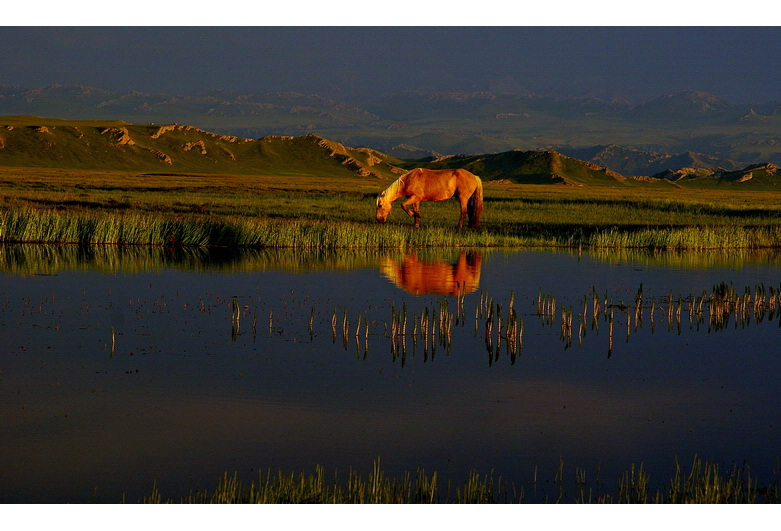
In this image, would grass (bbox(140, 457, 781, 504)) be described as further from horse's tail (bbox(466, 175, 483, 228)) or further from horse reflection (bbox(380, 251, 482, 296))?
horse's tail (bbox(466, 175, 483, 228))

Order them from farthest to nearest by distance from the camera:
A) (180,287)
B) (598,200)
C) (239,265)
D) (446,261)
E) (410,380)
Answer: (598,200) → (446,261) → (239,265) → (180,287) → (410,380)

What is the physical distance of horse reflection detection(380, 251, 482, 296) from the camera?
77.8 feet

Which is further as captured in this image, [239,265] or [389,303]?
[239,265]

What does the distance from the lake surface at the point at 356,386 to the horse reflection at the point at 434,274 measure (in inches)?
8.7

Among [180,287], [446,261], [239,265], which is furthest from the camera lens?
[446,261]

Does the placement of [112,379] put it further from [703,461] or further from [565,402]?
[703,461]

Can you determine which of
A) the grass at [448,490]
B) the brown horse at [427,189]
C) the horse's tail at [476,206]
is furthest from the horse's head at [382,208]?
the grass at [448,490]

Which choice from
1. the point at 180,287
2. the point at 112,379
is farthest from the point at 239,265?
the point at 112,379

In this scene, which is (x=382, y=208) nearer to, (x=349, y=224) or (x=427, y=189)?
(x=427, y=189)

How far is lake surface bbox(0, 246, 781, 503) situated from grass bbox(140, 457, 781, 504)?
0.15 metres

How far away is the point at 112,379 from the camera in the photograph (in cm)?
1347

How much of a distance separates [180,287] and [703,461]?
15.8m

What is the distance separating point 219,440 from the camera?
1067cm

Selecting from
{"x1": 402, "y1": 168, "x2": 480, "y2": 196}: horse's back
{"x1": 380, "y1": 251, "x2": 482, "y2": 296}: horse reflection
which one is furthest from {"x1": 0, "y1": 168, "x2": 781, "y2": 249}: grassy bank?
{"x1": 380, "y1": 251, "x2": 482, "y2": 296}: horse reflection
